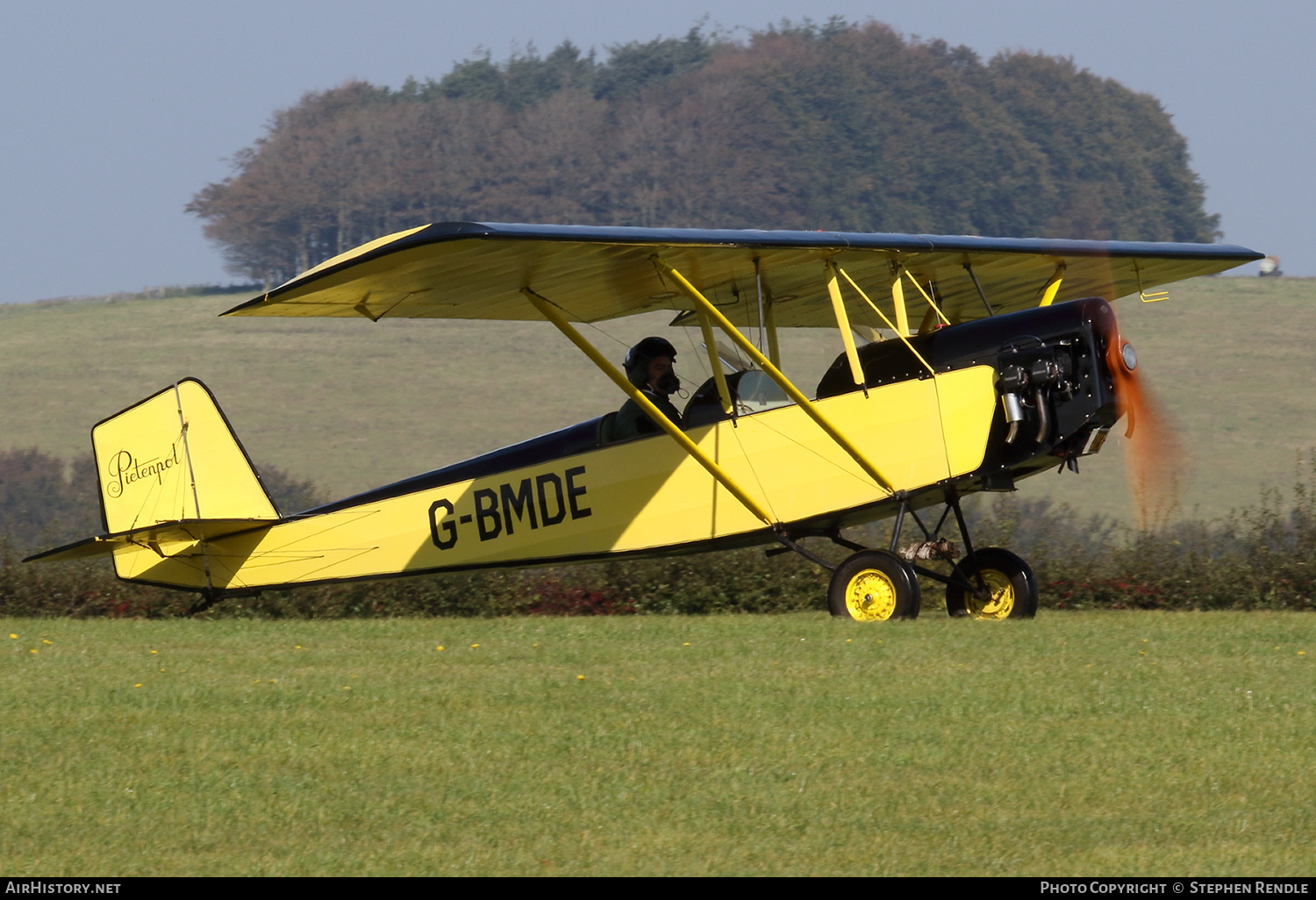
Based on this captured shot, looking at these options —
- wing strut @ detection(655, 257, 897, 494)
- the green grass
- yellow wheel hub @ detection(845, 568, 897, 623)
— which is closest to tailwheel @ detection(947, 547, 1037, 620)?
yellow wheel hub @ detection(845, 568, 897, 623)

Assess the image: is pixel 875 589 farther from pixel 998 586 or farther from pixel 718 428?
pixel 718 428

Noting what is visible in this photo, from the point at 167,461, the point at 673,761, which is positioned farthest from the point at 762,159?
the point at 673,761

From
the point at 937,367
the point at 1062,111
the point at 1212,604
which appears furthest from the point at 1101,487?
the point at 1062,111

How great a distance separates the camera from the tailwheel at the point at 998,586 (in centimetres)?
1067

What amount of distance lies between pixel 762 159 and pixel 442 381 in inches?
1220

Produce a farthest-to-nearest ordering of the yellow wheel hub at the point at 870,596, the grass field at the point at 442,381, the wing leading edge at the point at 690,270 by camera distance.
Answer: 1. the grass field at the point at 442,381
2. the yellow wheel hub at the point at 870,596
3. the wing leading edge at the point at 690,270

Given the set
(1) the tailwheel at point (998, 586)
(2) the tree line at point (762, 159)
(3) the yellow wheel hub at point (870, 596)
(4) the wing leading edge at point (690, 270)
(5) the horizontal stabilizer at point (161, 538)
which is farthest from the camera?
A: (2) the tree line at point (762, 159)

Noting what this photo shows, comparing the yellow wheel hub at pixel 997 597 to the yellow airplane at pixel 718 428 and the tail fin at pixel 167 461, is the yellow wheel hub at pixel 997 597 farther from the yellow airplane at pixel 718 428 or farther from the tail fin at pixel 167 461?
the tail fin at pixel 167 461

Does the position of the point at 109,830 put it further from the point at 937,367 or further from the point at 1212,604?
the point at 1212,604

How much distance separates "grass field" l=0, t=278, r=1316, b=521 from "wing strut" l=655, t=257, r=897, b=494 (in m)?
26.7

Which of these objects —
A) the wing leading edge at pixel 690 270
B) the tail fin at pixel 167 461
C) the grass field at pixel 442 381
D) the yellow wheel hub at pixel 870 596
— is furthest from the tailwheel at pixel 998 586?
the grass field at pixel 442 381

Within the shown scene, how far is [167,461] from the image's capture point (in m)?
12.2

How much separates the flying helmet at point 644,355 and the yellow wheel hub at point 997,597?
285cm

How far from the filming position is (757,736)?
613 centimetres
